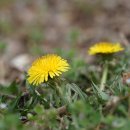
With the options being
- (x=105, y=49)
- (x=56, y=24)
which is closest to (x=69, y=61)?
(x=105, y=49)

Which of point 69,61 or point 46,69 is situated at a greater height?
point 69,61

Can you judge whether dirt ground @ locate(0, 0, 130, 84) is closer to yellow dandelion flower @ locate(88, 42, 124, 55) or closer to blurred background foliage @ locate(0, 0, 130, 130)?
blurred background foliage @ locate(0, 0, 130, 130)

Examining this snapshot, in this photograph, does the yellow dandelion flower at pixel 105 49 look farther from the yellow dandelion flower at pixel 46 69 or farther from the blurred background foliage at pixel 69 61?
the yellow dandelion flower at pixel 46 69

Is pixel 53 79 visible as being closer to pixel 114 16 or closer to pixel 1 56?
pixel 1 56

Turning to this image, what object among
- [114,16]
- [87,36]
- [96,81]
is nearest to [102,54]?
[96,81]

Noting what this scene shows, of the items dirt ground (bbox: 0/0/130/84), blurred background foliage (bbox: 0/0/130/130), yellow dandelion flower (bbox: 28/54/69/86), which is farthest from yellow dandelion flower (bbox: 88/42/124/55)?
dirt ground (bbox: 0/0/130/84)

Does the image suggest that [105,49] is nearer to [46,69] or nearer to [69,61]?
[46,69]

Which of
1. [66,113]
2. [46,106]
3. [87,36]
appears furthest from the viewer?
[87,36]
